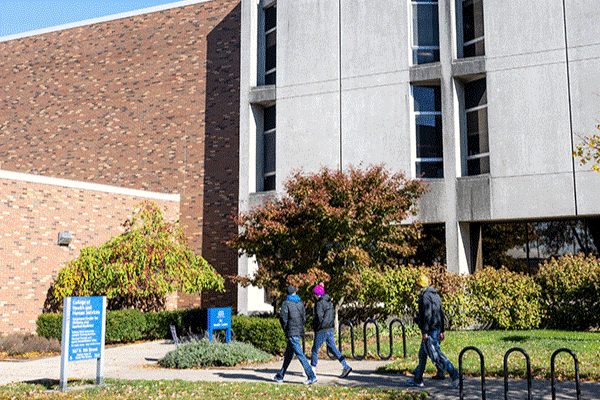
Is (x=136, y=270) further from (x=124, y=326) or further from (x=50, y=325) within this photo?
(x=50, y=325)

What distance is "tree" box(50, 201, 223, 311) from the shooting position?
20.7 metres

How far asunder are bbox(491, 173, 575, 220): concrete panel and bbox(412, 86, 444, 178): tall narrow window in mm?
2117

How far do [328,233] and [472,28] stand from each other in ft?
29.7

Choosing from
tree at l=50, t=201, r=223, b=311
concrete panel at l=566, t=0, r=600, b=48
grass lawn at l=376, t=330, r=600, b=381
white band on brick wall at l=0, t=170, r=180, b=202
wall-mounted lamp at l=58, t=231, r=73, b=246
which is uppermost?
concrete panel at l=566, t=0, r=600, b=48

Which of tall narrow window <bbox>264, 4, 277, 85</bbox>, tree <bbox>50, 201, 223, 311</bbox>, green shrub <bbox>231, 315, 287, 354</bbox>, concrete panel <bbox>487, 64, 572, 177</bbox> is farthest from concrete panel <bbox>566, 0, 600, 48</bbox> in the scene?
tree <bbox>50, 201, 223, 311</bbox>

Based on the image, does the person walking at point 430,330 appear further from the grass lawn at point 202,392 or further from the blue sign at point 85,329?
the blue sign at point 85,329

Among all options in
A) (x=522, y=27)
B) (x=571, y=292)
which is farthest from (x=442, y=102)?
(x=571, y=292)

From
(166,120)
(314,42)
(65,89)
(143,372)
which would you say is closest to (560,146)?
(314,42)

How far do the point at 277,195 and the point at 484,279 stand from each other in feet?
24.9

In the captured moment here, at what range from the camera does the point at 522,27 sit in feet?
66.3

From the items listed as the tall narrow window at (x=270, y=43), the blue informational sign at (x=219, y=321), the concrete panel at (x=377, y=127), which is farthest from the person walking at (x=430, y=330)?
the tall narrow window at (x=270, y=43)

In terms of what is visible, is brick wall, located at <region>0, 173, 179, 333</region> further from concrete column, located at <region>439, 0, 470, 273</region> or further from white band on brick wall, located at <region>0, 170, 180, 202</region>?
concrete column, located at <region>439, 0, 470, 273</region>

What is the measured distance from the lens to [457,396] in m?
9.83

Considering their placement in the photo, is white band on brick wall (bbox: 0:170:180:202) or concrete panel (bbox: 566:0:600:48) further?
white band on brick wall (bbox: 0:170:180:202)
